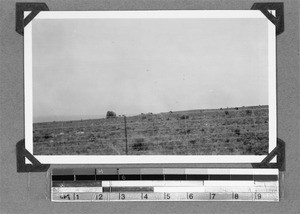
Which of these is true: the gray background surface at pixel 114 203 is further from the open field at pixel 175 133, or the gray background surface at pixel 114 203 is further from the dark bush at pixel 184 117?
the dark bush at pixel 184 117

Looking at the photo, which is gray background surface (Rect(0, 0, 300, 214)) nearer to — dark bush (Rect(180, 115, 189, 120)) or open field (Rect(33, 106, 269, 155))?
open field (Rect(33, 106, 269, 155))

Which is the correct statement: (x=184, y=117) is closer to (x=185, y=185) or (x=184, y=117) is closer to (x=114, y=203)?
(x=185, y=185)

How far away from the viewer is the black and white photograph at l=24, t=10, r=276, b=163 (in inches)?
55.9

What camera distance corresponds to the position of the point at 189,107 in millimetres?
1416

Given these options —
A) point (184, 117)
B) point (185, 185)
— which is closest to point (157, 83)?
point (184, 117)

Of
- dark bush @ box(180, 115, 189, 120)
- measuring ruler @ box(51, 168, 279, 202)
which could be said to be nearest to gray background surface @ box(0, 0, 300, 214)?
measuring ruler @ box(51, 168, 279, 202)

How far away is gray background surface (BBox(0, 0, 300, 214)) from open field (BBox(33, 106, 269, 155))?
0.36ft

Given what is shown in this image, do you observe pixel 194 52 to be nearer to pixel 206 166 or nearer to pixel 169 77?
pixel 169 77

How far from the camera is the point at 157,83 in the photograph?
56.0 inches

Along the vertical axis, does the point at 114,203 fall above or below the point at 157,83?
below

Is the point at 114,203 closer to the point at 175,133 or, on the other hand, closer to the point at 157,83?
the point at 175,133

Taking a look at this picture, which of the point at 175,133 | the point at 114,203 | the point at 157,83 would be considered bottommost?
the point at 114,203

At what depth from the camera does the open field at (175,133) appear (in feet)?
4.67

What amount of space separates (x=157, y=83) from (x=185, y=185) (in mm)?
412
